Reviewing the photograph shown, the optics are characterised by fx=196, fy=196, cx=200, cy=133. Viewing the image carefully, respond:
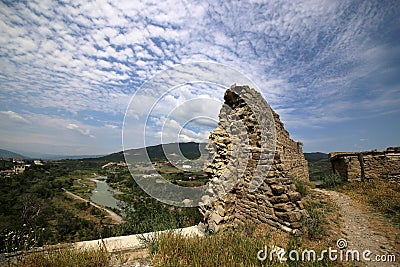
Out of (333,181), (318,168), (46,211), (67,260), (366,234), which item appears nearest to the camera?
(67,260)

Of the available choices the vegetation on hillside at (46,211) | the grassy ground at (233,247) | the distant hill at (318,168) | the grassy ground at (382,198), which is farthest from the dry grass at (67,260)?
the vegetation on hillside at (46,211)

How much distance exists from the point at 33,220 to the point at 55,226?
Answer: 4.20 metres

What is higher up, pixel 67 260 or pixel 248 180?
pixel 248 180

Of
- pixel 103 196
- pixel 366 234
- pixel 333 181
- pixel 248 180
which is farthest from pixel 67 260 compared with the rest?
pixel 103 196

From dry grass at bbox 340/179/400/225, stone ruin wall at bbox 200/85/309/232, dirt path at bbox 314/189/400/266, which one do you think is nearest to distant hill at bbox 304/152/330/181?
dry grass at bbox 340/179/400/225

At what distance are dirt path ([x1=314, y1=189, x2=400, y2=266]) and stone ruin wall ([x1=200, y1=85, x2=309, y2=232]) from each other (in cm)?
142

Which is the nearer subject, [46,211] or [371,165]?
[371,165]

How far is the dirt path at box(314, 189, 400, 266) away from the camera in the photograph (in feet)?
14.0

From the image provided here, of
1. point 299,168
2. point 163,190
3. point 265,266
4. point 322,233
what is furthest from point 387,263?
point 299,168

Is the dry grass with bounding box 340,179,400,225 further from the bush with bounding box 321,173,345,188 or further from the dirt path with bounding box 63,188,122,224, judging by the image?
the dirt path with bounding box 63,188,122,224

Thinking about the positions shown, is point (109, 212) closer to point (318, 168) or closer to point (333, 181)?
point (318, 168)

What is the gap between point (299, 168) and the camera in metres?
14.6

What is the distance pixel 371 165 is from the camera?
10.8 meters

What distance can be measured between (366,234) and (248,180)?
3.34m
